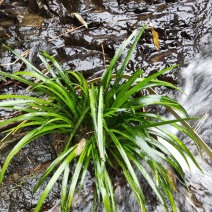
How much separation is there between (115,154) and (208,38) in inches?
85.6

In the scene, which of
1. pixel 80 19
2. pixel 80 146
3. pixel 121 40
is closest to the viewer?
pixel 80 146

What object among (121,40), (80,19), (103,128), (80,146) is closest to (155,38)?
(121,40)

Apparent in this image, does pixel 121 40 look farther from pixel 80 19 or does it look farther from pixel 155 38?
pixel 80 19

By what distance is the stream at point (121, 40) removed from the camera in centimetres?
342

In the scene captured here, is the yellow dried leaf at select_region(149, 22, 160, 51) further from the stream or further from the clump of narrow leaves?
the clump of narrow leaves

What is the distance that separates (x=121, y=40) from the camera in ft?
12.9

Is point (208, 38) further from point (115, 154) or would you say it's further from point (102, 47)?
point (115, 154)

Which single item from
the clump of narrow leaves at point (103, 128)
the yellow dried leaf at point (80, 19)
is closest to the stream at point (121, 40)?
the yellow dried leaf at point (80, 19)

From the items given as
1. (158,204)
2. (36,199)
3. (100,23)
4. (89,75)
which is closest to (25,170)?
(36,199)

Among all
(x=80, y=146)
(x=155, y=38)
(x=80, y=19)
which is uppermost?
(x=80, y=19)

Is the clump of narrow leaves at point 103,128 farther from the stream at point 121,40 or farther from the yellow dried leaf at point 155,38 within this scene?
the yellow dried leaf at point 155,38

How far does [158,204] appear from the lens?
264 centimetres

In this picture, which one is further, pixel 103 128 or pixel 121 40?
pixel 121 40

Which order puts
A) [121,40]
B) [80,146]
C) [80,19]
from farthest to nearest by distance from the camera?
[80,19] < [121,40] < [80,146]
